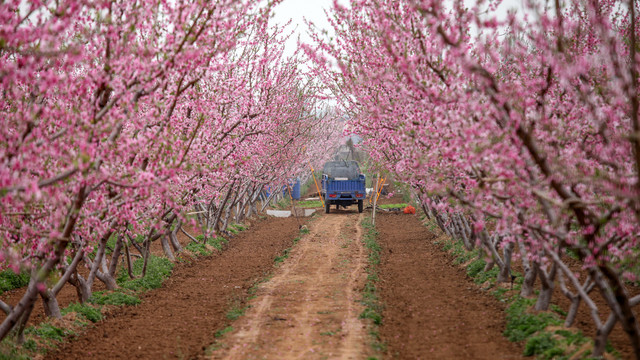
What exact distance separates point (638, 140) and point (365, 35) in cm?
851

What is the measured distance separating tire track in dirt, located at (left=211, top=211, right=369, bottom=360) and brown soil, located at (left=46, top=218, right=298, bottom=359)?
56 centimetres

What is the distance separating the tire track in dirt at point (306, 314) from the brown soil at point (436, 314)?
67cm

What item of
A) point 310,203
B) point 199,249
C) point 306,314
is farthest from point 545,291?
point 310,203

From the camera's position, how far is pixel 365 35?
1228 centimetres

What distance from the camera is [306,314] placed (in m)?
9.99

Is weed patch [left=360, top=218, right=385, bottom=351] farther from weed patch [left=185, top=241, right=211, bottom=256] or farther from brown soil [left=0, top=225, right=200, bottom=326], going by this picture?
weed patch [left=185, top=241, right=211, bottom=256]

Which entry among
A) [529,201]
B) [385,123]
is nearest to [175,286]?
[385,123]

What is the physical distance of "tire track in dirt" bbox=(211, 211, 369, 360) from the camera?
25.8 feet

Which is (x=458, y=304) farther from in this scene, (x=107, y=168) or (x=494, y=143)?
(x=107, y=168)

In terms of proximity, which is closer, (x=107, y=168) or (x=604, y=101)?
(x=107, y=168)

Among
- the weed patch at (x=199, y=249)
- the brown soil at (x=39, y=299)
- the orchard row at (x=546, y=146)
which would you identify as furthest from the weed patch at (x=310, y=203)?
the orchard row at (x=546, y=146)

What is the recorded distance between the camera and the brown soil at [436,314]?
783cm

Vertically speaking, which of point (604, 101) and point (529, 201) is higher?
point (604, 101)

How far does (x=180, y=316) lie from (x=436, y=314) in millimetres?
4909
